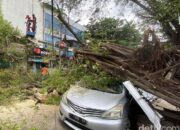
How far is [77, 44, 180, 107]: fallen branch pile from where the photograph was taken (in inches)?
231

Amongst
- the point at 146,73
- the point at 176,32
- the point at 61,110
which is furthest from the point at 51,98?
the point at 176,32

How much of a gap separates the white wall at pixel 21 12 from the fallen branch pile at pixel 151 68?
14.5 m

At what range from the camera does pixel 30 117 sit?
8.52m

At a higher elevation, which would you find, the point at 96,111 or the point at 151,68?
the point at 151,68

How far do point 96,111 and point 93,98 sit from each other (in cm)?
57

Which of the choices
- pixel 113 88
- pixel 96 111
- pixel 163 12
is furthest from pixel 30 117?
pixel 163 12

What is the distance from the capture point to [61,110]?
7914 millimetres

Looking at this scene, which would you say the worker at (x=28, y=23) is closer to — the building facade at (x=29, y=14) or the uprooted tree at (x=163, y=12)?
the building facade at (x=29, y=14)

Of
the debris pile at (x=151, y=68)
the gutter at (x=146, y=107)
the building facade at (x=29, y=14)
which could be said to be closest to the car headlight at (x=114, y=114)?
the debris pile at (x=151, y=68)

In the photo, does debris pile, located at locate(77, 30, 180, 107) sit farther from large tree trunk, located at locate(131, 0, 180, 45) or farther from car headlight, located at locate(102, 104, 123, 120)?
large tree trunk, located at locate(131, 0, 180, 45)

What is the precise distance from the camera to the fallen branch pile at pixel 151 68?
586 centimetres

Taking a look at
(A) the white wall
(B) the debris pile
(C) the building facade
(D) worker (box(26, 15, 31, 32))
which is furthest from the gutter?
(D) worker (box(26, 15, 31, 32))

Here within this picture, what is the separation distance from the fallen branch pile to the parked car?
2.58 feet

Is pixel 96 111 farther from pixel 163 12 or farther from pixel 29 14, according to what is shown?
pixel 29 14
